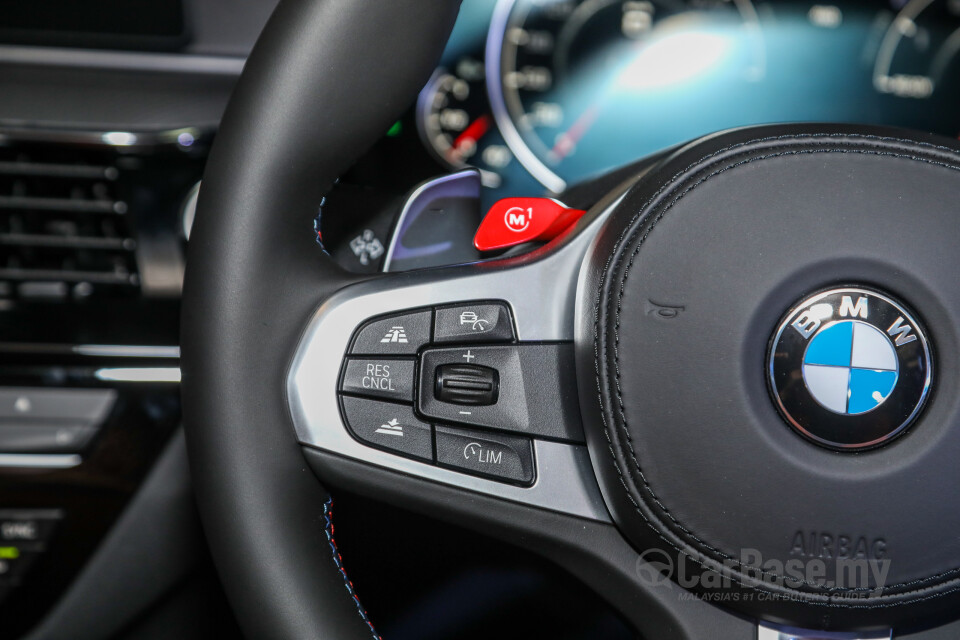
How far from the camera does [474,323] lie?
673 millimetres

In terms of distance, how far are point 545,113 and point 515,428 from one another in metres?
1.05

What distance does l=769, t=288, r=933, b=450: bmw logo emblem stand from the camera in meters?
0.60

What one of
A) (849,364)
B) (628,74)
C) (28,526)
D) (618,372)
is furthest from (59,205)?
(628,74)

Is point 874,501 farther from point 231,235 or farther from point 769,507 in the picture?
point 231,235

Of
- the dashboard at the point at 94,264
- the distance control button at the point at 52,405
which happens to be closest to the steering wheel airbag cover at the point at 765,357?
the dashboard at the point at 94,264

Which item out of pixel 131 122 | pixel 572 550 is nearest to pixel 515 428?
pixel 572 550

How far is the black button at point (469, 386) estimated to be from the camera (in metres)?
0.67

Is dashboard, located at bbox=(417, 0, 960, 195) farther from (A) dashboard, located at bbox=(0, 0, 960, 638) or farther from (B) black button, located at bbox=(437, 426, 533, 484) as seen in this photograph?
(B) black button, located at bbox=(437, 426, 533, 484)

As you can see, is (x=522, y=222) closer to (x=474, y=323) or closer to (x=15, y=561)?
(x=474, y=323)

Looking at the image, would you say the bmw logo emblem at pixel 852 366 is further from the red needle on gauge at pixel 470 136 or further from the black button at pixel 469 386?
the red needle on gauge at pixel 470 136

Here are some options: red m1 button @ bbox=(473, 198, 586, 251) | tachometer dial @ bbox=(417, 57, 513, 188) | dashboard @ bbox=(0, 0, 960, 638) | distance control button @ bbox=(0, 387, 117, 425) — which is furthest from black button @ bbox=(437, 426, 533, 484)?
tachometer dial @ bbox=(417, 57, 513, 188)

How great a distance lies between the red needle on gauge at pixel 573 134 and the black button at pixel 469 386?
989mm

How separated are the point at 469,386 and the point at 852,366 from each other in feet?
0.87

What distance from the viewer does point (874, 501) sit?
0.60 metres
